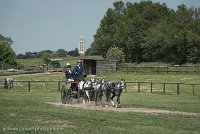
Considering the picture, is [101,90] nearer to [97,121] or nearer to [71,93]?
[71,93]

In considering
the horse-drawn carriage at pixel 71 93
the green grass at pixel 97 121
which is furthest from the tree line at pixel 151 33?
the green grass at pixel 97 121

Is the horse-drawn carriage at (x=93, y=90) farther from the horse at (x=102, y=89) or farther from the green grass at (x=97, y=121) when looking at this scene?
the green grass at (x=97, y=121)

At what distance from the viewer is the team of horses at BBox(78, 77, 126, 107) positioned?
2158 centimetres

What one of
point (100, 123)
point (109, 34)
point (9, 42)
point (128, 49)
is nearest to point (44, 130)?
point (100, 123)

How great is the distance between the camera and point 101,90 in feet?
73.1

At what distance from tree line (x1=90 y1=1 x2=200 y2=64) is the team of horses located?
213ft

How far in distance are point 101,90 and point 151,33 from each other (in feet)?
253

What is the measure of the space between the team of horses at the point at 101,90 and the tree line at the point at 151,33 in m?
64.9

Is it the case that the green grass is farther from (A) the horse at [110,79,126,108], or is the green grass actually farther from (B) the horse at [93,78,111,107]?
(B) the horse at [93,78,111,107]

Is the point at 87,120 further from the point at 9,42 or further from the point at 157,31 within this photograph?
the point at 9,42

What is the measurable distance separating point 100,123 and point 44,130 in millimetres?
2439

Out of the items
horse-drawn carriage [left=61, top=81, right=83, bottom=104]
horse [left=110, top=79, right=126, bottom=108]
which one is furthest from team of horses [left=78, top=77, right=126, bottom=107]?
horse-drawn carriage [left=61, top=81, right=83, bottom=104]

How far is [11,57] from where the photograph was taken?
9931 cm

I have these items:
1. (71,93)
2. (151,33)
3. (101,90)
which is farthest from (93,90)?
(151,33)
